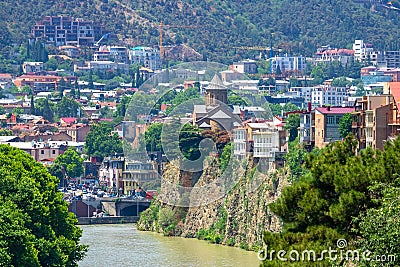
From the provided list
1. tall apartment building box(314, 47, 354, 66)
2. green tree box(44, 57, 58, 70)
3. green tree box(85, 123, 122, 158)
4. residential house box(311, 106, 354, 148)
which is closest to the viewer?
residential house box(311, 106, 354, 148)

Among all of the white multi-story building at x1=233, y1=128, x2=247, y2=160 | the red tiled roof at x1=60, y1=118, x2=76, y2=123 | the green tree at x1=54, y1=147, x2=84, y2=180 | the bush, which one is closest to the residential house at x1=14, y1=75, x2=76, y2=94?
the red tiled roof at x1=60, y1=118, x2=76, y2=123

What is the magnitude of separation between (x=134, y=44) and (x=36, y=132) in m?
67.0

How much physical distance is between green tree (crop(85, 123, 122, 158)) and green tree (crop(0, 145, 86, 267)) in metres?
45.7

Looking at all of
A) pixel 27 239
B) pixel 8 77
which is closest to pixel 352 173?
pixel 27 239

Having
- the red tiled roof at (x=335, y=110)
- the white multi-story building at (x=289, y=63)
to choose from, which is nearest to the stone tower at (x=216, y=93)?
the red tiled roof at (x=335, y=110)

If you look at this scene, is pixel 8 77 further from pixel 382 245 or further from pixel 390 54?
pixel 382 245

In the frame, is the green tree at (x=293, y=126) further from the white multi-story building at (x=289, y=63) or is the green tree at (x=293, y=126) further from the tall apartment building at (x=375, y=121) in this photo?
the white multi-story building at (x=289, y=63)

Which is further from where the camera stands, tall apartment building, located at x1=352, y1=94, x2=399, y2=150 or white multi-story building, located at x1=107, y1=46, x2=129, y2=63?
white multi-story building, located at x1=107, y1=46, x2=129, y2=63

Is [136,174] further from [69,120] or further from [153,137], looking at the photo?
[69,120]

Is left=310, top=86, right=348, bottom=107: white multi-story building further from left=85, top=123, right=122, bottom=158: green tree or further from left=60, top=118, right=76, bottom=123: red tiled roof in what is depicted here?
left=85, top=123, right=122, bottom=158: green tree

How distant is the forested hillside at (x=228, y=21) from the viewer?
538 feet

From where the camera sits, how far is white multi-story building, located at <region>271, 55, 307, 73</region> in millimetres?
151375

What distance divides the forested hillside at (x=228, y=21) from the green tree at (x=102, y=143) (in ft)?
228

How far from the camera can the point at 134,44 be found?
534ft
